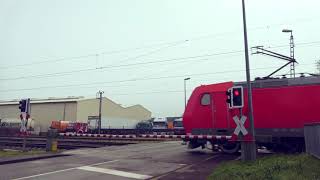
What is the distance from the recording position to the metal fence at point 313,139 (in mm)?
12947

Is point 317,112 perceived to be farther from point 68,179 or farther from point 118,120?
point 118,120

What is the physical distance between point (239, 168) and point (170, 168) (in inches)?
159

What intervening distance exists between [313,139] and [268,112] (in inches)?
215

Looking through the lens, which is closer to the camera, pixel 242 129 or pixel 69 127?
pixel 242 129

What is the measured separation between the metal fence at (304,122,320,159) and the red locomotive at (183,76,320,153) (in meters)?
3.13

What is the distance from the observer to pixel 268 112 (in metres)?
19.2

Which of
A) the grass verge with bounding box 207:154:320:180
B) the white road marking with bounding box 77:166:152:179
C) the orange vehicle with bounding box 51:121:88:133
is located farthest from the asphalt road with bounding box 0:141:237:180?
the orange vehicle with bounding box 51:121:88:133

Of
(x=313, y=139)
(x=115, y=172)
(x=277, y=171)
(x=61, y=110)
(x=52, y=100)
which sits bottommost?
(x=115, y=172)

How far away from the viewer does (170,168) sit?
51.8ft

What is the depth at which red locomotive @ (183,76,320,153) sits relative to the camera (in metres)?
18.2

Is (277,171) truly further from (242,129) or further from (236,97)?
(236,97)

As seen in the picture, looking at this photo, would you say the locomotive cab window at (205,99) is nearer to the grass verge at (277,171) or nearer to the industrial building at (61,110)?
the grass verge at (277,171)

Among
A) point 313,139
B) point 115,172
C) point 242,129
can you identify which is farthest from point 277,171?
point 115,172

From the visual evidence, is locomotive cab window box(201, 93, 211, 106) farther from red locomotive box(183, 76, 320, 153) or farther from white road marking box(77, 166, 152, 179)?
white road marking box(77, 166, 152, 179)
